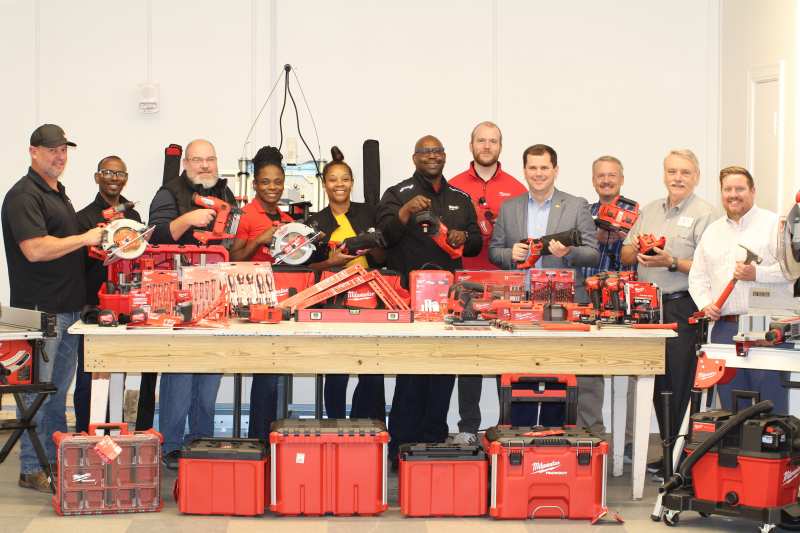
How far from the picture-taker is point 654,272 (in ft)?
19.3

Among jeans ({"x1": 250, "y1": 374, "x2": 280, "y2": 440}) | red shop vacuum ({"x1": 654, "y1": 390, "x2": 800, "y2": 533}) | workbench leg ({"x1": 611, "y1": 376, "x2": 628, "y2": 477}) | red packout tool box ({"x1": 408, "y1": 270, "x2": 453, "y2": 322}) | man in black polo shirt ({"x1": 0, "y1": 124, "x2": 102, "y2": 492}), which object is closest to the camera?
red shop vacuum ({"x1": 654, "y1": 390, "x2": 800, "y2": 533})

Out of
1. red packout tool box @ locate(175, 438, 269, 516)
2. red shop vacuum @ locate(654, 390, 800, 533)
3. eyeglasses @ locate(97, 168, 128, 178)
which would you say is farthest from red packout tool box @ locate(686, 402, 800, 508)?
eyeglasses @ locate(97, 168, 128, 178)

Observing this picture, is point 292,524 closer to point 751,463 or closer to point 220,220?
point 220,220

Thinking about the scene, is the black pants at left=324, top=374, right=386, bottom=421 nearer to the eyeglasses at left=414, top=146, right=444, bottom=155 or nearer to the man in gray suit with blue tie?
the man in gray suit with blue tie

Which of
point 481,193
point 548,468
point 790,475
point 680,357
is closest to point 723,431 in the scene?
point 790,475

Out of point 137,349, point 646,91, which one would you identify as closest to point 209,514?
point 137,349

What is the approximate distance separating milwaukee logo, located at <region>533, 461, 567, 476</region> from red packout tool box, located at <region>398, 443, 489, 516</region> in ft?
0.77

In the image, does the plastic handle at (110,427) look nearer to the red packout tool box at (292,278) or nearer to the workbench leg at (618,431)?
the red packout tool box at (292,278)

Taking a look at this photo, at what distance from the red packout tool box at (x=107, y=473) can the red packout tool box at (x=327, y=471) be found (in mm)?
567

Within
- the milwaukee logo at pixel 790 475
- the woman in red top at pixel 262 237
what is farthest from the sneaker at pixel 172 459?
the milwaukee logo at pixel 790 475

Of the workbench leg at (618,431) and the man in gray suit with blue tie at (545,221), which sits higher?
the man in gray suit with blue tie at (545,221)

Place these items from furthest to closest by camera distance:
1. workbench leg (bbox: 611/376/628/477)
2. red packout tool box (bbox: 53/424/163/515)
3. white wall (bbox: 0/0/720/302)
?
white wall (bbox: 0/0/720/302) → workbench leg (bbox: 611/376/628/477) → red packout tool box (bbox: 53/424/163/515)

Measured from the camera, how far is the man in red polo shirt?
634 cm

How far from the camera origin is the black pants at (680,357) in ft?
18.9
